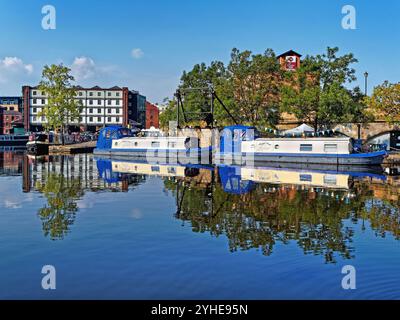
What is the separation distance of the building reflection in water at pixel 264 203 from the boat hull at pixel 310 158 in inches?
175

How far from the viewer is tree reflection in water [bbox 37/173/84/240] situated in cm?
1672

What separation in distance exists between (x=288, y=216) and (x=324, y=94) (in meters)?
40.4

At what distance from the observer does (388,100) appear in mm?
48938

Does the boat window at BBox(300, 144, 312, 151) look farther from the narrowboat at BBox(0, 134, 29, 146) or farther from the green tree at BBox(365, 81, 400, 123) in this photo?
the narrowboat at BBox(0, 134, 29, 146)

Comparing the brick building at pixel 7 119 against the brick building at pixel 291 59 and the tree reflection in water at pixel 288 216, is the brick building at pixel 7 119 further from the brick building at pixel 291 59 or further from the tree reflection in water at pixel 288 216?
the tree reflection in water at pixel 288 216

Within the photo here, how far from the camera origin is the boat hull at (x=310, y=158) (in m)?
41.4

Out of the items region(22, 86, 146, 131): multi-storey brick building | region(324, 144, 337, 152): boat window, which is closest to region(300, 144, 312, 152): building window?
region(324, 144, 337, 152): boat window

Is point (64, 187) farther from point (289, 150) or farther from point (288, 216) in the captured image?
point (289, 150)

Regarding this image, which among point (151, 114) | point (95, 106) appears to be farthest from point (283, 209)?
point (151, 114)

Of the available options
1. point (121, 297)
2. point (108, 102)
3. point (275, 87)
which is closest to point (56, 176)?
point (121, 297)

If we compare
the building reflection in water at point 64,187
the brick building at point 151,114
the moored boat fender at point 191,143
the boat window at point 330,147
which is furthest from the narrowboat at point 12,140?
the boat window at point 330,147

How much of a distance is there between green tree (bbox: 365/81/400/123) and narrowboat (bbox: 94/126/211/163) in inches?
701

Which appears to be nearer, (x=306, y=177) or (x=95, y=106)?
(x=306, y=177)

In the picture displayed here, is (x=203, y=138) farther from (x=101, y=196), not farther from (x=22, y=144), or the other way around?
(x=22, y=144)
